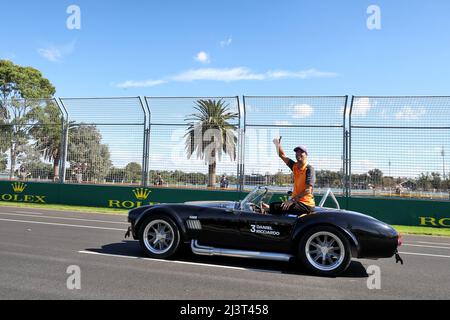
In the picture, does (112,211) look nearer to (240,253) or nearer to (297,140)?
(297,140)

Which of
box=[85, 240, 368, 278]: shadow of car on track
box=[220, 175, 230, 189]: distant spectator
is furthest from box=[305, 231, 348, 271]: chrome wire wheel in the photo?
box=[220, 175, 230, 189]: distant spectator

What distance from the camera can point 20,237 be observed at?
7488 mm

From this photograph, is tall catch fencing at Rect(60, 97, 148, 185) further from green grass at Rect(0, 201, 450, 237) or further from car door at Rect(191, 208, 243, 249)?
car door at Rect(191, 208, 243, 249)

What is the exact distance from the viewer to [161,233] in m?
5.81

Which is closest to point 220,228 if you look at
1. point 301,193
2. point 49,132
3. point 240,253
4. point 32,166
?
point 240,253

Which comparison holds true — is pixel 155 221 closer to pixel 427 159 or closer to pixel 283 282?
pixel 283 282

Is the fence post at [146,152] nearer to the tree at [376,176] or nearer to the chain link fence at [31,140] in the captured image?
the chain link fence at [31,140]

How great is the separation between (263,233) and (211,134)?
29.5 feet

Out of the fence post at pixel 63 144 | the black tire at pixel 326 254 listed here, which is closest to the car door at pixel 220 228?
the black tire at pixel 326 254

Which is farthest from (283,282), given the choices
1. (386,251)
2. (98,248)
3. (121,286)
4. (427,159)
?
(427,159)

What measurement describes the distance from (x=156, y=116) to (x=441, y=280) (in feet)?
38.5

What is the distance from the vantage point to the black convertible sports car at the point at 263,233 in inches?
199

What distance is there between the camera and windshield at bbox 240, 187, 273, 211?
563cm

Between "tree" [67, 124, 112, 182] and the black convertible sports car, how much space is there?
9.92 m
